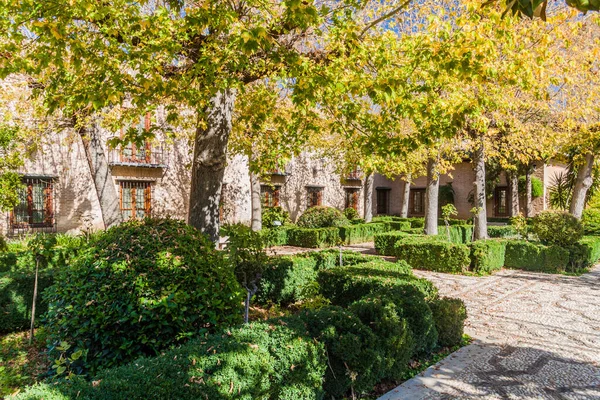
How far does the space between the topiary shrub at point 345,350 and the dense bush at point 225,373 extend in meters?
0.21

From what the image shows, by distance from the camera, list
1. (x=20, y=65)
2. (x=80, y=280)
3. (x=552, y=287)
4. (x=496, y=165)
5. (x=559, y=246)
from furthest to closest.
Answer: (x=496, y=165) < (x=559, y=246) < (x=552, y=287) < (x=20, y=65) < (x=80, y=280)

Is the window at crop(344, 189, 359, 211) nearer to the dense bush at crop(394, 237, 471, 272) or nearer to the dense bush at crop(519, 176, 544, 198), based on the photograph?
the dense bush at crop(519, 176, 544, 198)

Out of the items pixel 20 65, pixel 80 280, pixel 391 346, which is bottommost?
pixel 391 346

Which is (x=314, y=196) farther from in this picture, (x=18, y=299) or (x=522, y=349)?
(x=522, y=349)

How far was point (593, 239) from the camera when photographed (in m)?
13.4

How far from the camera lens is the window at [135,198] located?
1859 centimetres

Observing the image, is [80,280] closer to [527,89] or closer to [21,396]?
[21,396]

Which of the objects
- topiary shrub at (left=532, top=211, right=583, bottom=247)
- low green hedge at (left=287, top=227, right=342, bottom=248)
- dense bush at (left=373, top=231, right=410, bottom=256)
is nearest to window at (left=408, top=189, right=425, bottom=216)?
low green hedge at (left=287, top=227, right=342, bottom=248)

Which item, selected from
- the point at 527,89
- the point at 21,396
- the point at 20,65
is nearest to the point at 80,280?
the point at 21,396

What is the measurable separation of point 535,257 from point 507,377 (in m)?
8.41

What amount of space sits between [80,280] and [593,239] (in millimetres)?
15011

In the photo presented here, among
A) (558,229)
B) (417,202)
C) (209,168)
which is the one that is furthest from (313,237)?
(417,202)

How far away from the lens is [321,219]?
1908cm

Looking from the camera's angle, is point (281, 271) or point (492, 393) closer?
point (492, 393)
